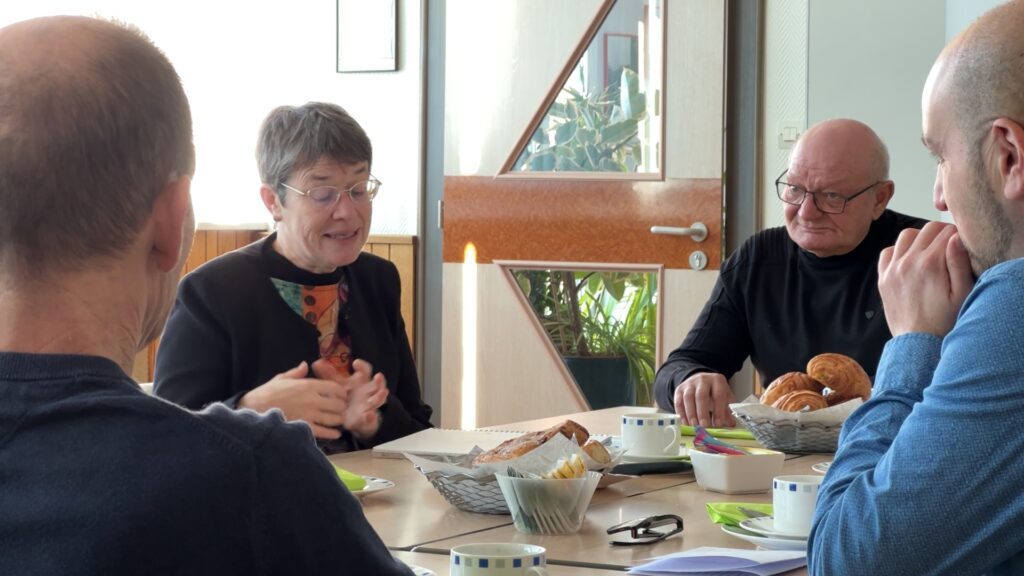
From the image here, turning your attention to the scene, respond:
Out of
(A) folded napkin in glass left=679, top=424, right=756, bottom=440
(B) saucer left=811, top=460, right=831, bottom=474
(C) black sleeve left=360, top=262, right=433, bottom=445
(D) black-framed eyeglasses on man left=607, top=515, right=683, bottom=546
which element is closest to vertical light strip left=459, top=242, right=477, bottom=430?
(C) black sleeve left=360, top=262, right=433, bottom=445

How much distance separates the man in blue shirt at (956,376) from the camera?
1156mm

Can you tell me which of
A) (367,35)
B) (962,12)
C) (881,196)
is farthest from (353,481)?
(367,35)

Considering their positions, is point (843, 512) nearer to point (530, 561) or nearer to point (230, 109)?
point (530, 561)

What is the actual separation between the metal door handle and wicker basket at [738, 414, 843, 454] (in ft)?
7.24

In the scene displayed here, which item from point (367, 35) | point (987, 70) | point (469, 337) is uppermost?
point (367, 35)

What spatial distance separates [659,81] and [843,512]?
3417 millimetres

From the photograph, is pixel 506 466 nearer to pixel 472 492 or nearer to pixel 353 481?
pixel 472 492

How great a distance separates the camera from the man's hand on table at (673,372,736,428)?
2551mm

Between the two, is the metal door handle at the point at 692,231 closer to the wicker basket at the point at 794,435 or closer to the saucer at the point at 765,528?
the wicker basket at the point at 794,435

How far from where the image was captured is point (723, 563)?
1380 mm

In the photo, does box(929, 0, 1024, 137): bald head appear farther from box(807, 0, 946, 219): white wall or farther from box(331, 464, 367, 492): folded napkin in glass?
box(807, 0, 946, 219): white wall

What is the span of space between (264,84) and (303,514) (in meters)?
4.84

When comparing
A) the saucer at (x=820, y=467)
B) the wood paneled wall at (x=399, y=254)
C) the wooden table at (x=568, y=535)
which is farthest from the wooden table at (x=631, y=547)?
the wood paneled wall at (x=399, y=254)

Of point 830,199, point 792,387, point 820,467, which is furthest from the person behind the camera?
point 830,199
